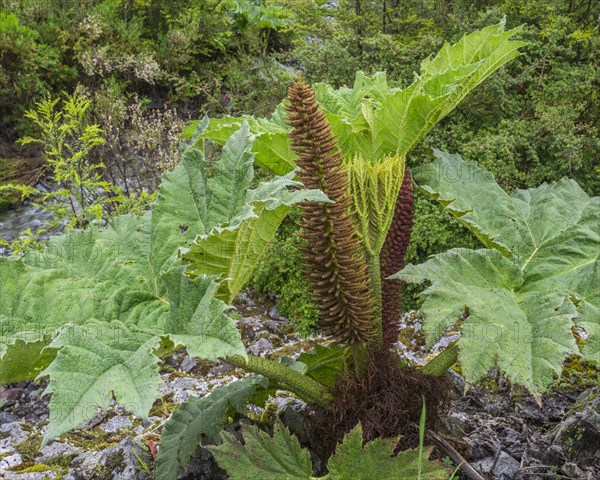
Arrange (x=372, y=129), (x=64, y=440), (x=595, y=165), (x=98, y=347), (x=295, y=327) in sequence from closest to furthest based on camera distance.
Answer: (x=98, y=347)
(x=372, y=129)
(x=64, y=440)
(x=295, y=327)
(x=595, y=165)

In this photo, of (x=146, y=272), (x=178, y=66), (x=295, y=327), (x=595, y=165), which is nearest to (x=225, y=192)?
(x=146, y=272)

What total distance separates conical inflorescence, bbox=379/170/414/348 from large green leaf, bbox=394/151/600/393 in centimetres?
11

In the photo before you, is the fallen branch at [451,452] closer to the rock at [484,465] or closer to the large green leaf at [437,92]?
the rock at [484,465]

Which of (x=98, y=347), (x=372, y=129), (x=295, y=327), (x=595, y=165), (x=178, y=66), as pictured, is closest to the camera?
(x=98, y=347)

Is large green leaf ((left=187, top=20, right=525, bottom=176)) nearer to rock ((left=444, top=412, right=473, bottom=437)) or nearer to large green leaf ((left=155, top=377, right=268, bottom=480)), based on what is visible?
large green leaf ((left=155, top=377, right=268, bottom=480))

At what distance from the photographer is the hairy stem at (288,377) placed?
5.16 feet

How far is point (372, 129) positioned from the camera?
1803mm

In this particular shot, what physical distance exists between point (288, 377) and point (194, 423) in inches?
13.7

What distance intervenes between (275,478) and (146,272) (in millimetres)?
649

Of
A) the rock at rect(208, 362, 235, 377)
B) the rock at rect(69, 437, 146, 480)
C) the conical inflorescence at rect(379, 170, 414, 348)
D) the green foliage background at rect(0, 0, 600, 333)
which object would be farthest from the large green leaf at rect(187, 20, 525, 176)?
the rock at rect(208, 362, 235, 377)

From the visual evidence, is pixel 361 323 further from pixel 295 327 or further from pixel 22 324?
pixel 295 327

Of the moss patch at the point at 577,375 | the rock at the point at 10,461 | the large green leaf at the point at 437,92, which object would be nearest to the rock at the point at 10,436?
the rock at the point at 10,461

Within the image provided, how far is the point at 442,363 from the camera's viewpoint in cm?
173

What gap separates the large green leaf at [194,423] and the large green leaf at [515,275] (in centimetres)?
67
